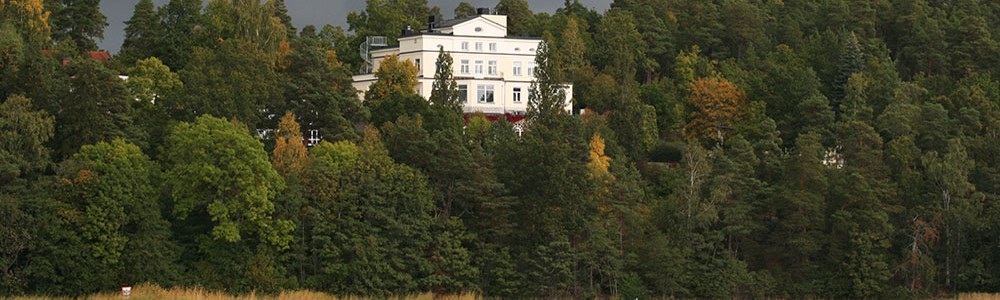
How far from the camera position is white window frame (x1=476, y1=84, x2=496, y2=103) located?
95.0m

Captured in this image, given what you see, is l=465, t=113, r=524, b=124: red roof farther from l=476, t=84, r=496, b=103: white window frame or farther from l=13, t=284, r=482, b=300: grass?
l=13, t=284, r=482, b=300: grass

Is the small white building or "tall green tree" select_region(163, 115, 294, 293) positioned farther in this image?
the small white building

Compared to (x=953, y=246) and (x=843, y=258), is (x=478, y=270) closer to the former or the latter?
(x=843, y=258)

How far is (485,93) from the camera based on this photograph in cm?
9506

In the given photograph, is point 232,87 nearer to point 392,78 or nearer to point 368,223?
point 368,223

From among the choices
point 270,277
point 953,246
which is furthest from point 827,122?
point 270,277

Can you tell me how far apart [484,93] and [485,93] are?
0.05m

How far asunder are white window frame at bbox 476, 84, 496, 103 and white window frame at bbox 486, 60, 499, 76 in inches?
46.7

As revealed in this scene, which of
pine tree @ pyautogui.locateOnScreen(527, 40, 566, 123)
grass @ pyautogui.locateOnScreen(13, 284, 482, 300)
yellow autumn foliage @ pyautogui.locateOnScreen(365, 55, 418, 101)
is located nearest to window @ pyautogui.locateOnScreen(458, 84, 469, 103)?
yellow autumn foliage @ pyautogui.locateOnScreen(365, 55, 418, 101)

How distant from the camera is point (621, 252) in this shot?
256 feet

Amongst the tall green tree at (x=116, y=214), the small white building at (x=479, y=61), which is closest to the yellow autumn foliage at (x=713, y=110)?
the small white building at (x=479, y=61)

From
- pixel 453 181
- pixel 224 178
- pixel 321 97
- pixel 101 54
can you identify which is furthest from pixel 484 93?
pixel 224 178

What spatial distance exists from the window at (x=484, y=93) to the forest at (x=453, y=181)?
501 centimetres

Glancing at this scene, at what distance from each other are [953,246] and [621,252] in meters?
15.5
